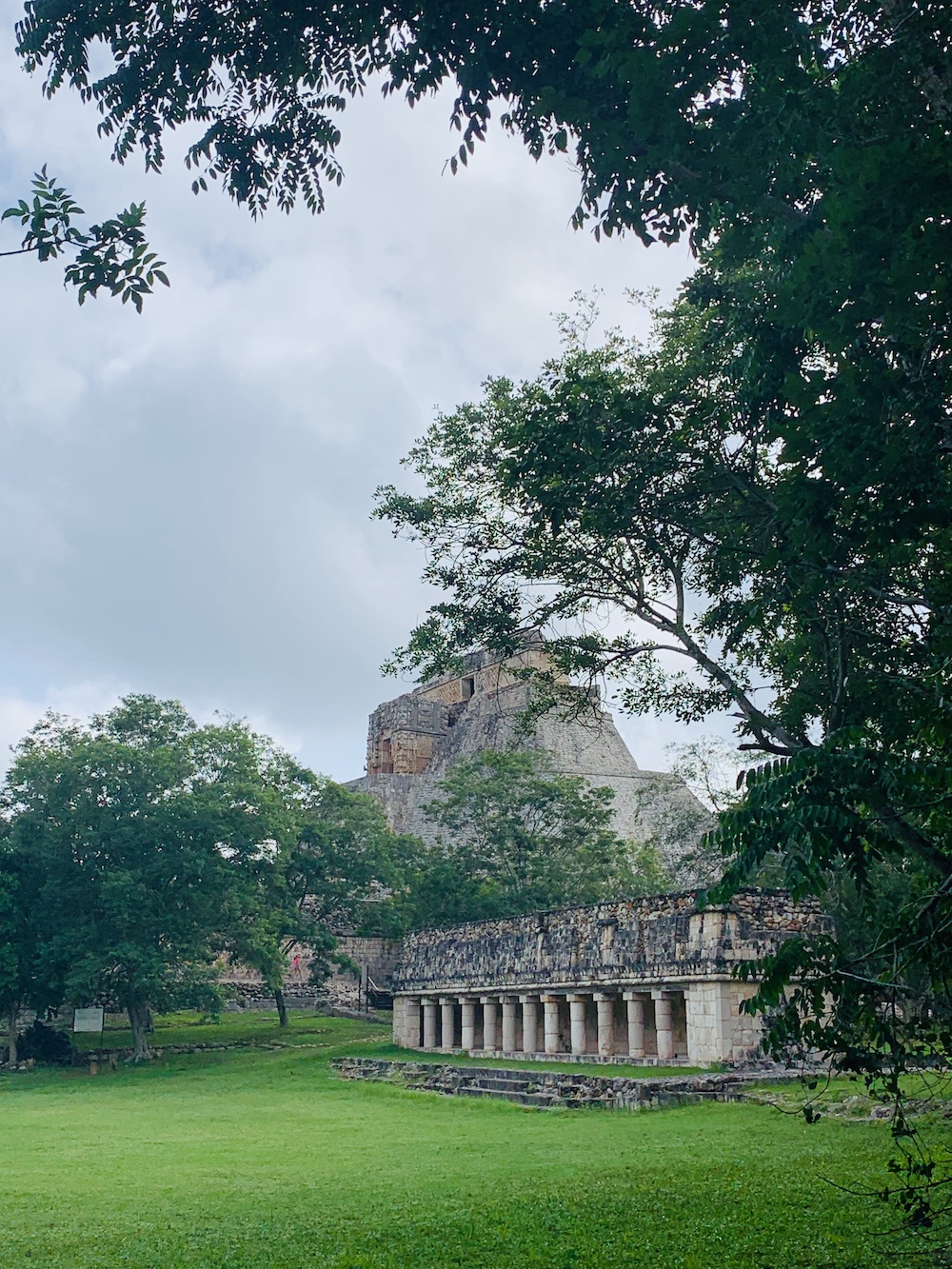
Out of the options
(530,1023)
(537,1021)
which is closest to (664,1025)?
(530,1023)

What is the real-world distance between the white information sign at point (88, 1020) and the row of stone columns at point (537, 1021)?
296 inches

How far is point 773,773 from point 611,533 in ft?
14.6

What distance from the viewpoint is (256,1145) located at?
43.7ft

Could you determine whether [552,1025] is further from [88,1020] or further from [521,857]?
[521,857]

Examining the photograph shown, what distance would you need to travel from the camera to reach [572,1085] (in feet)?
54.6

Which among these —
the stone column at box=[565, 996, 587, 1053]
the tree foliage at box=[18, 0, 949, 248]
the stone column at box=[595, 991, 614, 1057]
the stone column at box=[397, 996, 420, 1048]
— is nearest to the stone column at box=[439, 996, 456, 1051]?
the stone column at box=[397, 996, 420, 1048]

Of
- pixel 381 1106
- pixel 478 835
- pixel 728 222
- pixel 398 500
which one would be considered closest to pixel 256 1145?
pixel 381 1106

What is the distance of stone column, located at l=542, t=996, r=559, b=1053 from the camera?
2217 centimetres

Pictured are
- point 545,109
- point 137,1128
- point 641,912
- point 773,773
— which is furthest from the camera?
point 641,912

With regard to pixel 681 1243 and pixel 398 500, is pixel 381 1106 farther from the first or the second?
pixel 681 1243

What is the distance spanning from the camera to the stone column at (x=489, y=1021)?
80.5 feet

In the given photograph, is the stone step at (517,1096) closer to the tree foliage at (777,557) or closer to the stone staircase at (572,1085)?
the stone staircase at (572,1085)

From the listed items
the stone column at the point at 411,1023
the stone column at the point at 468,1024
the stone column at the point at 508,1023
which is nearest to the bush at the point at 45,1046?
the stone column at the point at 411,1023

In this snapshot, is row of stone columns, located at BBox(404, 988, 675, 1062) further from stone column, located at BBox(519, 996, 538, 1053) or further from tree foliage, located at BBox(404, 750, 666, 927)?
tree foliage, located at BBox(404, 750, 666, 927)
